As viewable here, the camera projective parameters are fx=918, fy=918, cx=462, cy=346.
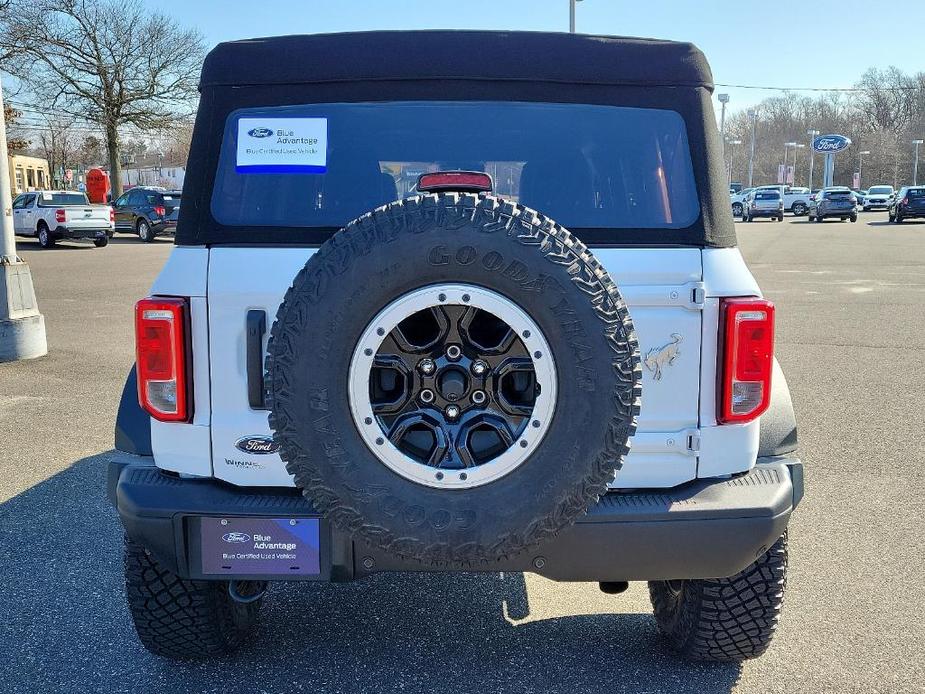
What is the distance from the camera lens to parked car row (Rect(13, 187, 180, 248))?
25797 millimetres

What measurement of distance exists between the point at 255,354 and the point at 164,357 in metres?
0.28

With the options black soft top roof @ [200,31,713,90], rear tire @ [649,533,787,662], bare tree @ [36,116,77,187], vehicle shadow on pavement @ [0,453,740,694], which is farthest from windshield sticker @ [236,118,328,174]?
bare tree @ [36,116,77,187]

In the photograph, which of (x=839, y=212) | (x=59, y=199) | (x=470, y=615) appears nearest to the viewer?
(x=470, y=615)

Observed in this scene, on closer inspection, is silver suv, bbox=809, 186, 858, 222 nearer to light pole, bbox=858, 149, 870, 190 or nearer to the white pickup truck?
the white pickup truck

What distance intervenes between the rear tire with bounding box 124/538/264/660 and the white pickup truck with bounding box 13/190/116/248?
2499 cm

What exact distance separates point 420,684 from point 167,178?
3309 inches

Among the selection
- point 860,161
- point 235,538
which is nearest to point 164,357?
point 235,538

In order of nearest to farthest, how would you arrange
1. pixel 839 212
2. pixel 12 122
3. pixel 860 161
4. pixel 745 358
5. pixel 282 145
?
pixel 745 358 < pixel 282 145 < pixel 839 212 < pixel 12 122 < pixel 860 161

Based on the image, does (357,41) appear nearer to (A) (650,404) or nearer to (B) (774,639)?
(A) (650,404)

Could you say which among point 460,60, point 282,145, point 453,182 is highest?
point 460,60

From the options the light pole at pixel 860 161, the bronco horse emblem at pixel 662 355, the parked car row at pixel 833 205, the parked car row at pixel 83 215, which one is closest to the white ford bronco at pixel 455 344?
the bronco horse emblem at pixel 662 355

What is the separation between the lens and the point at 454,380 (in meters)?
2.34

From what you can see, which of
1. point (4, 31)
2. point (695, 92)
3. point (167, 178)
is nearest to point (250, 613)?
point (695, 92)

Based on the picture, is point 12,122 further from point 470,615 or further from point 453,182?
point 453,182
